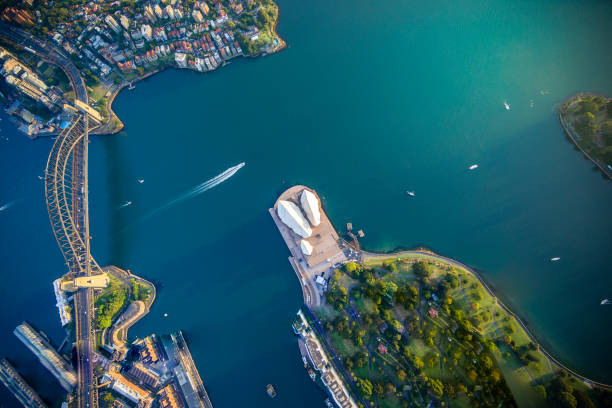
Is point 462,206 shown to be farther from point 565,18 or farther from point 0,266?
point 0,266

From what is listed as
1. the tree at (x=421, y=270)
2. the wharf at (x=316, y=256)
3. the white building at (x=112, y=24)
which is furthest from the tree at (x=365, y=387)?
the white building at (x=112, y=24)

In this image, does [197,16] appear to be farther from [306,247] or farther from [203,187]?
[306,247]

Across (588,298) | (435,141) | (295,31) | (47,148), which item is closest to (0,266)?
(47,148)

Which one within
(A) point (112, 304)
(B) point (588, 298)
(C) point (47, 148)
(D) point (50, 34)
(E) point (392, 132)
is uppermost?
(D) point (50, 34)

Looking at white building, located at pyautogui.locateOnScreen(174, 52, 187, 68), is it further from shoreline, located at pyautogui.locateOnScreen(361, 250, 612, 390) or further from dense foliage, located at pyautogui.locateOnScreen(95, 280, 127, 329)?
shoreline, located at pyautogui.locateOnScreen(361, 250, 612, 390)

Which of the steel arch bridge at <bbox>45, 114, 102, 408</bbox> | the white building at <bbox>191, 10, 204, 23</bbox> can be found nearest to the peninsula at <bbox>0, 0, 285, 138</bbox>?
the white building at <bbox>191, 10, 204, 23</bbox>
